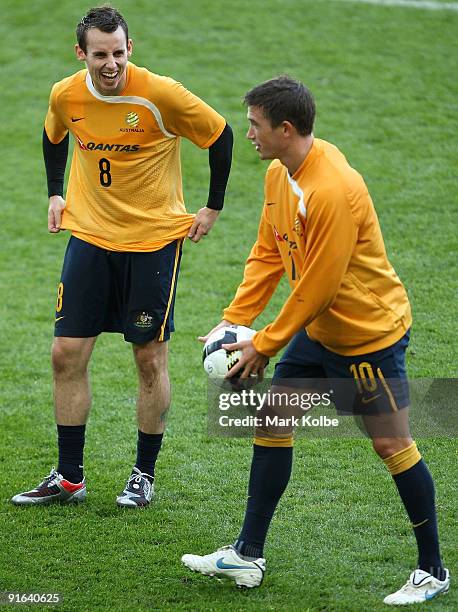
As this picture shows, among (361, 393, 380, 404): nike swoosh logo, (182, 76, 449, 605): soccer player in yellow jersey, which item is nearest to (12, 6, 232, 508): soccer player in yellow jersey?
(182, 76, 449, 605): soccer player in yellow jersey

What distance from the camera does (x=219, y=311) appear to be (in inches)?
326

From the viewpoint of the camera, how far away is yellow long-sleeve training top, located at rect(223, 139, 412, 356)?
159 inches

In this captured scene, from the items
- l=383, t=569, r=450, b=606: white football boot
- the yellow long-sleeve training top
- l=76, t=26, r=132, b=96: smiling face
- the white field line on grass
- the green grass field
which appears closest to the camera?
the yellow long-sleeve training top

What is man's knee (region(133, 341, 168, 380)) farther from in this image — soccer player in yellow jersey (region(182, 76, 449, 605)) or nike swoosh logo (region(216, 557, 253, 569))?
nike swoosh logo (region(216, 557, 253, 569))

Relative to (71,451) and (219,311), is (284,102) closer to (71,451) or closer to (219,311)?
(71,451)

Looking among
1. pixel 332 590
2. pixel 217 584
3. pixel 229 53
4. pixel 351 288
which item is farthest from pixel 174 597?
pixel 229 53

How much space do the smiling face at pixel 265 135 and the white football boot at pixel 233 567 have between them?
1.64 m

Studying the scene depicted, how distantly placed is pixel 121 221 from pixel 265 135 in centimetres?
141

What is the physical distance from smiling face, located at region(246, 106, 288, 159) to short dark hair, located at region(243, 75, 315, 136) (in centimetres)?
2

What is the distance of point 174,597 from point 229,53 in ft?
32.7

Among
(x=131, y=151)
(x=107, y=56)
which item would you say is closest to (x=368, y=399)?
(x=131, y=151)

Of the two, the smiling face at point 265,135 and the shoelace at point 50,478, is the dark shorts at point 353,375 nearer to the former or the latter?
the smiling face at point 265,135

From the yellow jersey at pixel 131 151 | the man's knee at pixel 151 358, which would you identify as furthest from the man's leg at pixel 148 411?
the yellow jersey at pixel 131 151

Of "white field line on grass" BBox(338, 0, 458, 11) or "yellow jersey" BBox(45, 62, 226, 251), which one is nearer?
"yellow jersey" BBox(45, 62, 226, 251)
